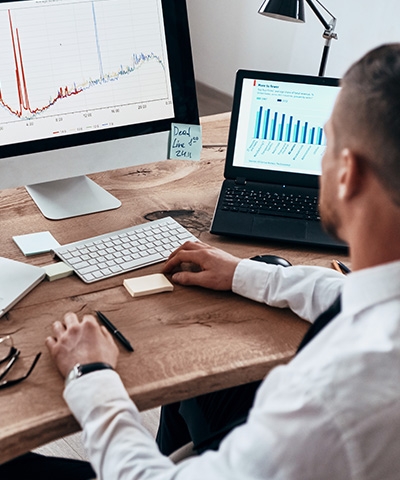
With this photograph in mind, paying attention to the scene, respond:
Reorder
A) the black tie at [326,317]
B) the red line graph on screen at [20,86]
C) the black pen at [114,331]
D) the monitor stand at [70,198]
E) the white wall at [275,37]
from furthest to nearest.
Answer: the white wall at [275,37] → the monitor stand at [70,198] → the red line graph on screen at [20,86] → the black pen at [114,331] → the black tie at [326,317]

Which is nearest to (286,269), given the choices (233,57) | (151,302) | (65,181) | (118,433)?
(151,302)

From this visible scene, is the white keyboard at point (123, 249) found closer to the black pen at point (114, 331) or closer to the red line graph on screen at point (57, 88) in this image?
the black pen at point (114, 331)

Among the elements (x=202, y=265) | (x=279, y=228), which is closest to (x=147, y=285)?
(x=202, y=265)

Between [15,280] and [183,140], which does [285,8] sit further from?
[15,280]

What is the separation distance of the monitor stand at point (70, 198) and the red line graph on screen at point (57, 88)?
205mm

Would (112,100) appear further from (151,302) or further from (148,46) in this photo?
(151,302)

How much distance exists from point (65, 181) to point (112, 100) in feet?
0.76

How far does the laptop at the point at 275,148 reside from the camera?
152 centimetres

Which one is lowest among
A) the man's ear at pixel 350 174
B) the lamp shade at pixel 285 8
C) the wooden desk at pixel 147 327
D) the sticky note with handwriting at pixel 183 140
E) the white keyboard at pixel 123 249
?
the wooden desk at pixel 147 327

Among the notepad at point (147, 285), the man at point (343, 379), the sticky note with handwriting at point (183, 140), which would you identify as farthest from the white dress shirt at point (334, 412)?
the sticky note with handwriting at point (183, 140)

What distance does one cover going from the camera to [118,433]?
0.91 meters

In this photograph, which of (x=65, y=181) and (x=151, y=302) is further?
(x=65, y=181)

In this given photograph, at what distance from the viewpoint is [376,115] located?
791 mm

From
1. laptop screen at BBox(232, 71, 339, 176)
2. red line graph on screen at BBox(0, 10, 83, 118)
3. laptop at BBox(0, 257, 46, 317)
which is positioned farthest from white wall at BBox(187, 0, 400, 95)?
laptop at BBox(0, 257, 46, 317)
